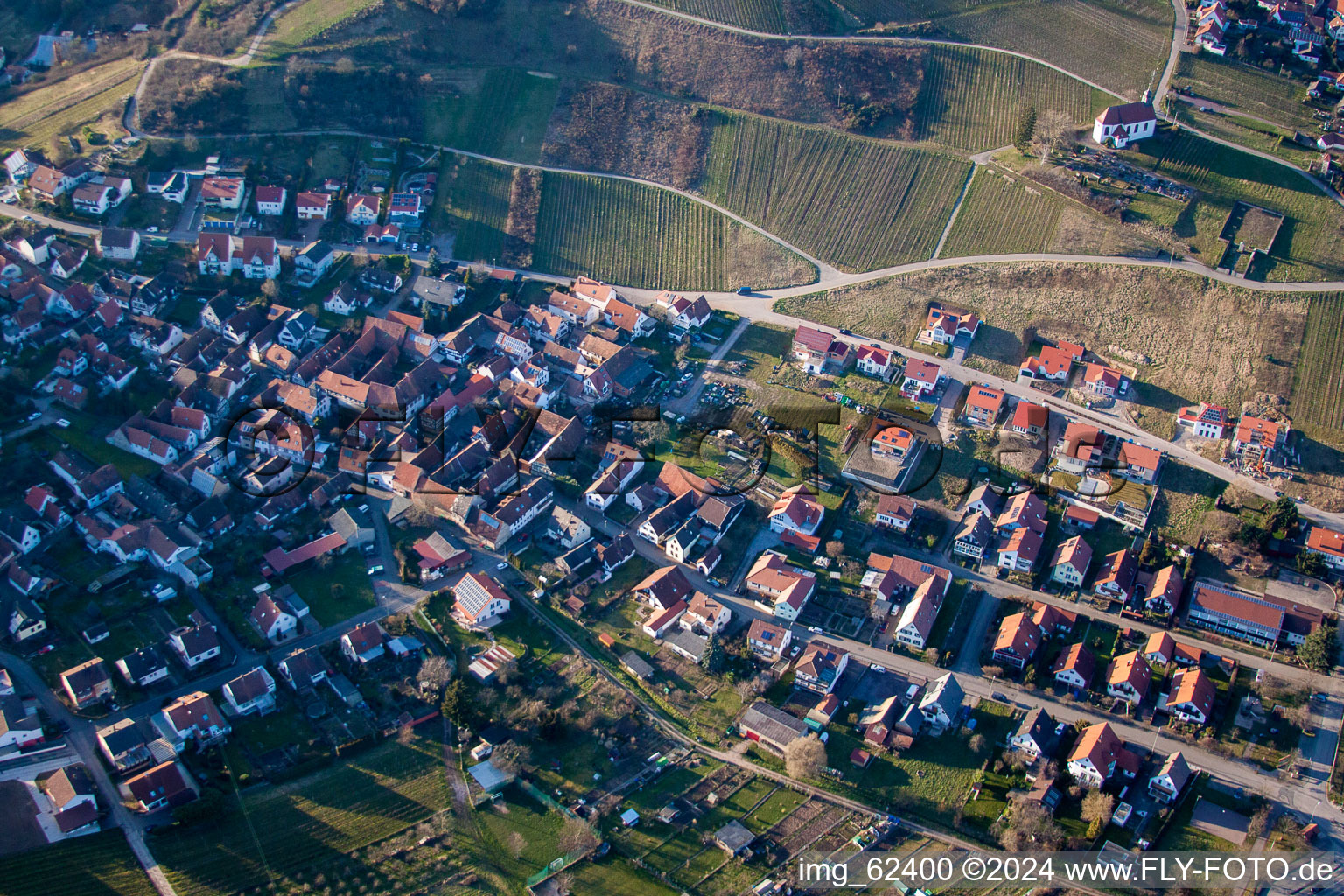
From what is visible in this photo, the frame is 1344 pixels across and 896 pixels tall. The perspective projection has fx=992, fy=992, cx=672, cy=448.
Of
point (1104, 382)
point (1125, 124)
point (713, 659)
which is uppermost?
point (1125, 124)

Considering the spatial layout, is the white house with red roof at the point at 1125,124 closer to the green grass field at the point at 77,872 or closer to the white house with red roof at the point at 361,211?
the white house with red roof at the point at 361,211

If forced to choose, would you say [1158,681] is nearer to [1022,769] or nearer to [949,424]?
[1022,769]

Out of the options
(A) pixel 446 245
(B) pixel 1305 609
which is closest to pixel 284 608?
(A) pixel 446 245

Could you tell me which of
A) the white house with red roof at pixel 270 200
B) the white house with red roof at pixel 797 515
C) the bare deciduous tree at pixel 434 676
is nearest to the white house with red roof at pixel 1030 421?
the white house with red roof at pixel 797 515

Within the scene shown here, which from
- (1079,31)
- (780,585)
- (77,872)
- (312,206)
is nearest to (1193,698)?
(780,585)

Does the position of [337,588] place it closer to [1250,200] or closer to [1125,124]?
[1125,124]

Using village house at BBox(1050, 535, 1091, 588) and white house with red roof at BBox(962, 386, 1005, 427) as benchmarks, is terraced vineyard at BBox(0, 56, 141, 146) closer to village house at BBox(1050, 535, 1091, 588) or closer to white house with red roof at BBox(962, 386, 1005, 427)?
white house with red roof at BBox(962, 386, 1005, 427)

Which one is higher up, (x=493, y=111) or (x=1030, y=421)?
(x=493, y=111)
